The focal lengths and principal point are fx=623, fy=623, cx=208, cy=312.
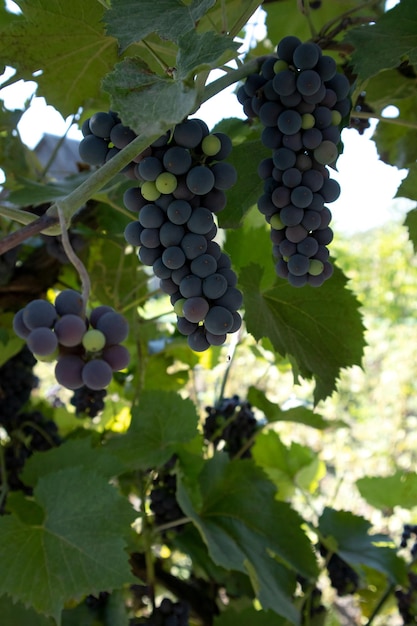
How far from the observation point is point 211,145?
483 millimetres

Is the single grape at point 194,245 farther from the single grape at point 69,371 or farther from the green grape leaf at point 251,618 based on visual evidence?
the green grape leaf at point 251,618

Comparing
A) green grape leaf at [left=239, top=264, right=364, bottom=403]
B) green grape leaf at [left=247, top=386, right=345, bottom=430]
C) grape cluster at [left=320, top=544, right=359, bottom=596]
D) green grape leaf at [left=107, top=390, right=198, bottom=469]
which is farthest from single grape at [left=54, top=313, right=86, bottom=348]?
grape cluster at [left=320, top=544, right=359, bottom=596]

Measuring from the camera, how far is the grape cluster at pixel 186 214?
18.8 inches

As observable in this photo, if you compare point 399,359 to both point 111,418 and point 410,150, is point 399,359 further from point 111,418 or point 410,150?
point 410,150

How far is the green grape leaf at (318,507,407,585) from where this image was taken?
1065mm

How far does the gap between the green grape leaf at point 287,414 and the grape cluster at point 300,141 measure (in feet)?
1.79

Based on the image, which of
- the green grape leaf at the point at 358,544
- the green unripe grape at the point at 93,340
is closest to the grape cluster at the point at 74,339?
the green unripe grape at the point at 93,340

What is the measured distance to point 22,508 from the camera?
932mm

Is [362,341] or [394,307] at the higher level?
[362,341]

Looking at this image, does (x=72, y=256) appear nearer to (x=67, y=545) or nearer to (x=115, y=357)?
(x=115, y=357)

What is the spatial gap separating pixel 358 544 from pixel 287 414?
0.27 metres

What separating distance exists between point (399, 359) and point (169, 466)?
126 inches

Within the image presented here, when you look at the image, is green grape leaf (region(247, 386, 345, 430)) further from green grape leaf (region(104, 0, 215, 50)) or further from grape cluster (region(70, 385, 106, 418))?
green grape leaf (region(104, 0, 215, 50))

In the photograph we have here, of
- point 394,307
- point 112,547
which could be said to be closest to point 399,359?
point 394,307
